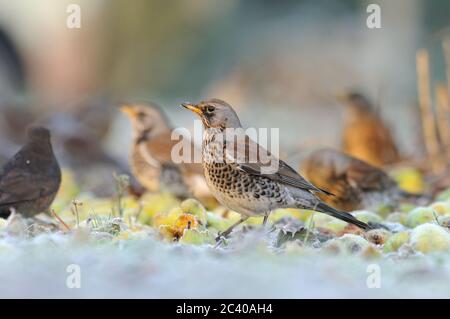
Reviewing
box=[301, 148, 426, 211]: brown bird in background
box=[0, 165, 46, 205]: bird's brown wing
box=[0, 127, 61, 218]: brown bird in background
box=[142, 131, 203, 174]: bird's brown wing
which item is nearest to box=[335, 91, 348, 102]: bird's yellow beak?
box=[142, 131, 203, 174]: bird's brown wing

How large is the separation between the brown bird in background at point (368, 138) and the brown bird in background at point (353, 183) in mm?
1715

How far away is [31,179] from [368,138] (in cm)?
406

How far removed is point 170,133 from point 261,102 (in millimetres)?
6405

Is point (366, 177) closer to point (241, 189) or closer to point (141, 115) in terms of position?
point (241, 189)

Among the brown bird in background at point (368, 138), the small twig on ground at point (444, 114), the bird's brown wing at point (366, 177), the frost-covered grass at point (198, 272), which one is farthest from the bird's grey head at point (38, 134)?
the brown bird in background at point (368, 138)

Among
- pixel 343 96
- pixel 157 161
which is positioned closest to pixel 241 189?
pixel 157 161

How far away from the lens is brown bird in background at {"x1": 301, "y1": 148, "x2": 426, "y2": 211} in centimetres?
571

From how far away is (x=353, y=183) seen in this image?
5.71m

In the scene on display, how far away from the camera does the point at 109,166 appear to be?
26.3 ft

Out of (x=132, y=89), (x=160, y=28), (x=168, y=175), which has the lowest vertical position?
(x=168, y=175)

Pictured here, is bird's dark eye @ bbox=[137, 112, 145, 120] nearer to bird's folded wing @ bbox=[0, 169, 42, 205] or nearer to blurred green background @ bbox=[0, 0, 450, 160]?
bird's folded wing @ bbox=[0, 169, 42, 205]

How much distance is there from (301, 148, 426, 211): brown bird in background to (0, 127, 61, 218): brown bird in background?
201 centimetres

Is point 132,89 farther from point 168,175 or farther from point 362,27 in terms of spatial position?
point 168,175

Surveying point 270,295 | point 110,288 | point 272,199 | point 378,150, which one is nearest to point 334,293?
point 270,295
